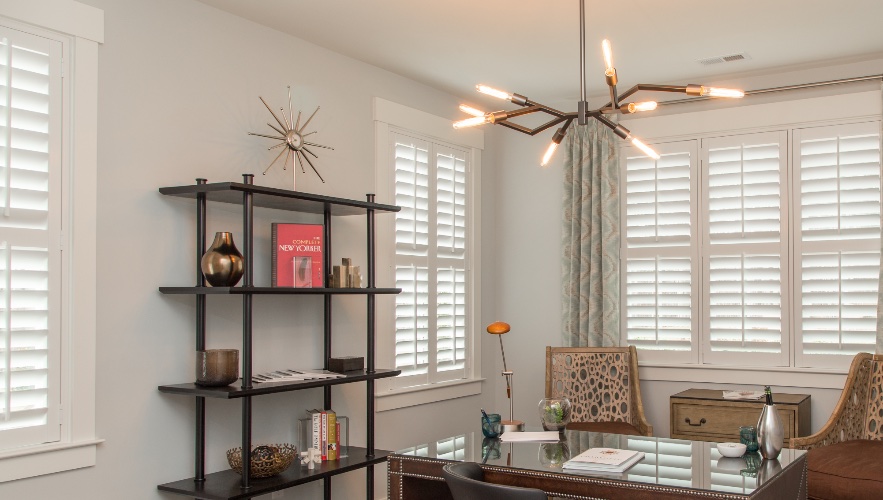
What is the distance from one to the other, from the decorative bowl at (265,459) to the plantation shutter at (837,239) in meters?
3.03

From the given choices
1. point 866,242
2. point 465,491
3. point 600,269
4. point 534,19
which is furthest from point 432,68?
point 465,491

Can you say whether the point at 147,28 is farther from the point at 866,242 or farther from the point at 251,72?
the point at 866,242

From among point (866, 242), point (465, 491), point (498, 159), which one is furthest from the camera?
point (498, 159)

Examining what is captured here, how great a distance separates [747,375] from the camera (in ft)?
16.0

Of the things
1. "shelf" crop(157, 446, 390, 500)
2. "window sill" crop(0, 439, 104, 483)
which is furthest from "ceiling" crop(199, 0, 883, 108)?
"shelf" crop(157, 446, 390, 500)

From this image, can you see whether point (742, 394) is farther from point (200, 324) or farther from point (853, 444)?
point (200, 324)

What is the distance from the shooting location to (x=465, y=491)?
8.09 feet

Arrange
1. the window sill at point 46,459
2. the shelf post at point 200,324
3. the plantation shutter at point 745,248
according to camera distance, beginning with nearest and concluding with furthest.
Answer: the window sill at point 46,459 → the shelf post at point 200,324 → the plantation shutter at point 745,248

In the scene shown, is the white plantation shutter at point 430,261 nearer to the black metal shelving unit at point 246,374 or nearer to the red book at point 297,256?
the black metal shelving unit at point 246,374

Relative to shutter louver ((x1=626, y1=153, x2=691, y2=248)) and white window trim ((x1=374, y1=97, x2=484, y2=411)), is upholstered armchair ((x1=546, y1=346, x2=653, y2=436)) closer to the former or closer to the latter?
white window trim ((x1=374, y1=97, x2=484, y2=411))

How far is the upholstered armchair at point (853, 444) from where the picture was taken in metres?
3.43

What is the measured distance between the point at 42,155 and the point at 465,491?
6.60 feet

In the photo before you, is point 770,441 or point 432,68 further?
point 432,68

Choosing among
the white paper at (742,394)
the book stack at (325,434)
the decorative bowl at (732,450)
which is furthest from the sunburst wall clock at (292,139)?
the white paper at (742,394)
